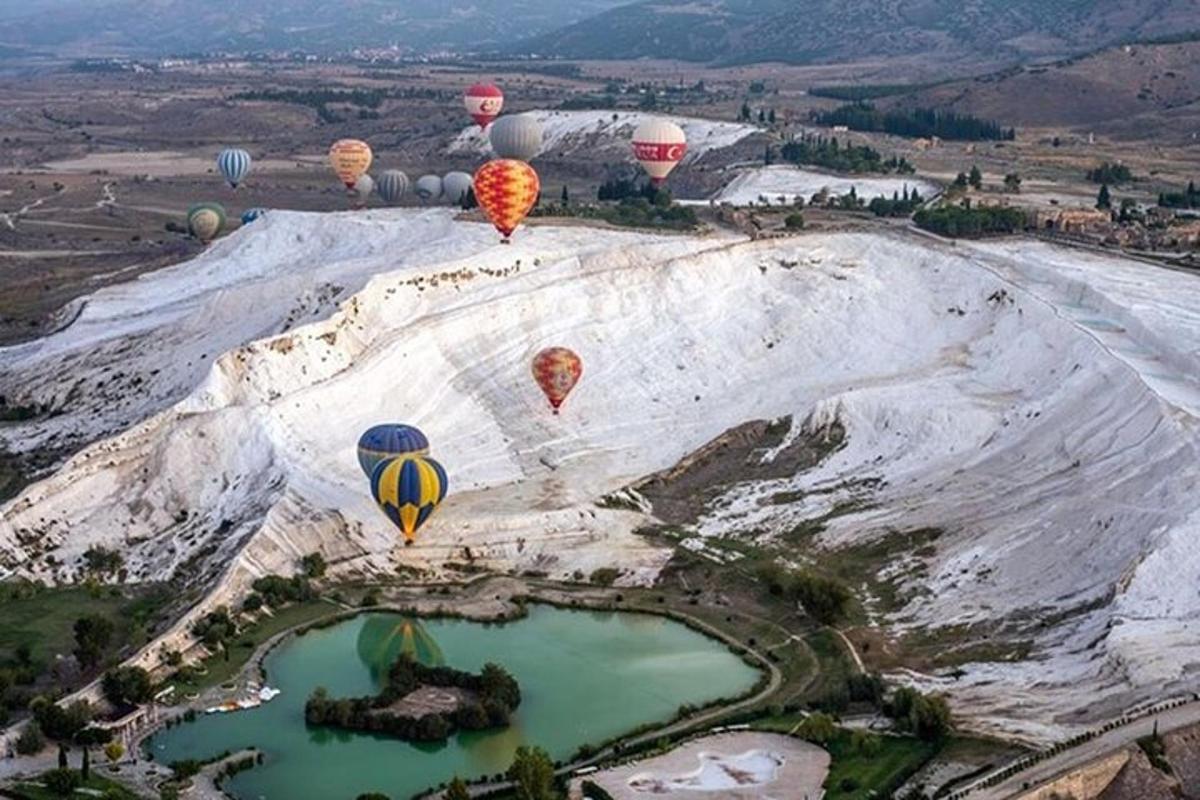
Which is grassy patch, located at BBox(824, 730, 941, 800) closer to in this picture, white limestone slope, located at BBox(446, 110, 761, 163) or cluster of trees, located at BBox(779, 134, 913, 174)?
cluster of trees, located at BBox(779, 134, 913, 174)

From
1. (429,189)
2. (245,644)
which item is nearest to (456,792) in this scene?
(245,644)

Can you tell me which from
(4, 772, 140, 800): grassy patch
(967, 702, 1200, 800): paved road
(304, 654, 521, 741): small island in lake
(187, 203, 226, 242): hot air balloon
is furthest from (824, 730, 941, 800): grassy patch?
(187, 203, 226, 242): hot air balloon

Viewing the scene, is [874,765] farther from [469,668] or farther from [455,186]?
[455,186]

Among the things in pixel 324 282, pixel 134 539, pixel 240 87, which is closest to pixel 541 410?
pixel 324 282

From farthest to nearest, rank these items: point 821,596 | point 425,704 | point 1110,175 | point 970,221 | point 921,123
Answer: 1. point 921,123
2. point 1110,175
3. point 970,221
4. point 821,596
5. point 425,704

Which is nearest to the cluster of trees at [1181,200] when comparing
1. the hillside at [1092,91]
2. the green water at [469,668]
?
the hillside at [1092,91]

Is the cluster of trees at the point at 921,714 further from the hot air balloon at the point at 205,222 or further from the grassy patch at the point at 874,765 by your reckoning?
the hot air balloon at the point at 205,222
